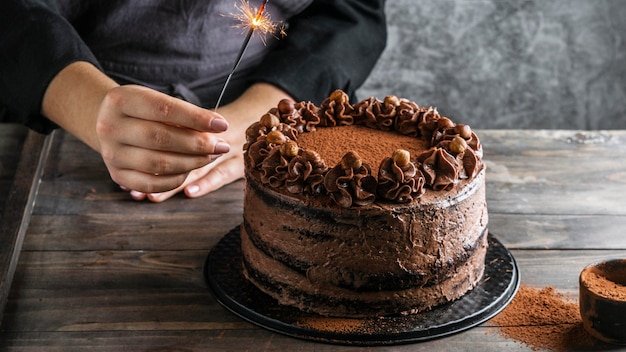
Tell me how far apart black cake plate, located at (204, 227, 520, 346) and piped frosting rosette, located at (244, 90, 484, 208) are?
8.7 inches

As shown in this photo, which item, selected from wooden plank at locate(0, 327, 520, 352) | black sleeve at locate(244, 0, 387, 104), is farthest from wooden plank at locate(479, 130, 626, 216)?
wooden plank at locate(0, 327, 520, 352)

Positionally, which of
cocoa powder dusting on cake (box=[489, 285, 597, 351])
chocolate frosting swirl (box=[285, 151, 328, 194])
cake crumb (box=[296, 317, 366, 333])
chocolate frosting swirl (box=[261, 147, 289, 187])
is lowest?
cake crumb (box=[296, 317, 366, 333])

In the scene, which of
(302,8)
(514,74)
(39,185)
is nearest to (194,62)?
(302,8)

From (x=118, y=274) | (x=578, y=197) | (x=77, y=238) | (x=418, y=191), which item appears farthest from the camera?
(x=578, y=197)

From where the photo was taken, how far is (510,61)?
357cm

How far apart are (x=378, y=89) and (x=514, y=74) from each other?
61cm

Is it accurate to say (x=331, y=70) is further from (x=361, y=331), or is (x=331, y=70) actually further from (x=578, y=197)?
A: (x=361, y=331)

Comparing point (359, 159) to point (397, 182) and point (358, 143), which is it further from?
point (358, 143)

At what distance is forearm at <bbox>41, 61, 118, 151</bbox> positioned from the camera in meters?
1.77

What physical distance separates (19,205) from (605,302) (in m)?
1.21

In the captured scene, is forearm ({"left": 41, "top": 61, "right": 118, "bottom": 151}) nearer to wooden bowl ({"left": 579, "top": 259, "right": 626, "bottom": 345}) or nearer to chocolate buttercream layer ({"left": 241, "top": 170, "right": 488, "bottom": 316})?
chocolate buttercream layer ({"left": 241, "top": 170, "right": 488, "bottom": 316})

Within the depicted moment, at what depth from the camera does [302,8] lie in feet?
7.82

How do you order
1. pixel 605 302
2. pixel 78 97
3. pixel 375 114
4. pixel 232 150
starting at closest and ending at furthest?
pixel 605 302 → pixel 375 114 → pixel 78 97 → pixel 232 150

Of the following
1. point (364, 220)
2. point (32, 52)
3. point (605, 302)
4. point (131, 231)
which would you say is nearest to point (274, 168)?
point (364, 220)
